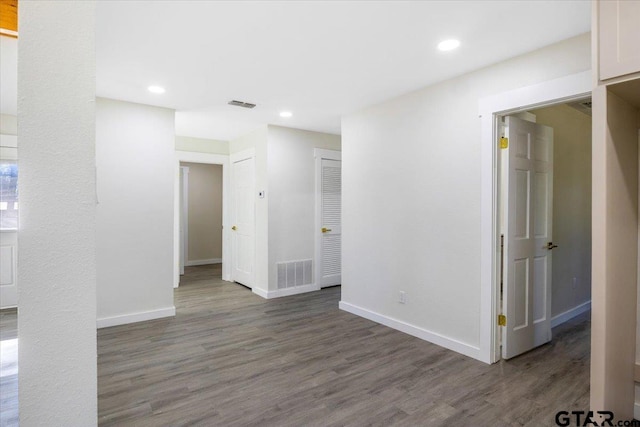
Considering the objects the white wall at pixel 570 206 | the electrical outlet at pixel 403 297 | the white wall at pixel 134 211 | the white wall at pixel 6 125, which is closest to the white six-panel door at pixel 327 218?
the electrical outlet at pixel 403 297

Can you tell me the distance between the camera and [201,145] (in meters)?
5.86

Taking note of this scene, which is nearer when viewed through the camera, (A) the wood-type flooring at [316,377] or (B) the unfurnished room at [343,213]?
(B) the unfurnished room at [343,213]

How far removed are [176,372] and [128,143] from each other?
2531 mm

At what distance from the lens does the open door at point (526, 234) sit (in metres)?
2.92

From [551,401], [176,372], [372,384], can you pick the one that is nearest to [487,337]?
[551,401]

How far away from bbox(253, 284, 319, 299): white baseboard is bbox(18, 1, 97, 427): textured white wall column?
4.05 meters

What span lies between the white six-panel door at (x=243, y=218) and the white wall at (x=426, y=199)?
179cm

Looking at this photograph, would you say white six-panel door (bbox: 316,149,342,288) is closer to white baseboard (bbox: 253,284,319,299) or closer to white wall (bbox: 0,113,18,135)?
white baseboard (bbox: 253,284,319,299)

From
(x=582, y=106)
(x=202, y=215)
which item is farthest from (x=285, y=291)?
(x=582, y=106)

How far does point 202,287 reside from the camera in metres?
5.78

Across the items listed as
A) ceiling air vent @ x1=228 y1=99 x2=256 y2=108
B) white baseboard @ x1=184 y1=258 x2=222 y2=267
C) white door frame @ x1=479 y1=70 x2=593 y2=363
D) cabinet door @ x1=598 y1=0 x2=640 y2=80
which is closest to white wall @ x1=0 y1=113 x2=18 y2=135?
ceiling air vent @ x1=228 y1=99 x2=256 y2=108

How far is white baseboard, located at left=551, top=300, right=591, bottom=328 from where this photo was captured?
377cm

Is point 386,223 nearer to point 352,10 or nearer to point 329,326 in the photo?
point 329,326

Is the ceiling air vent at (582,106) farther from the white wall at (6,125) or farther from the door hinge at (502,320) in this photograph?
the white wall at (6,125)
